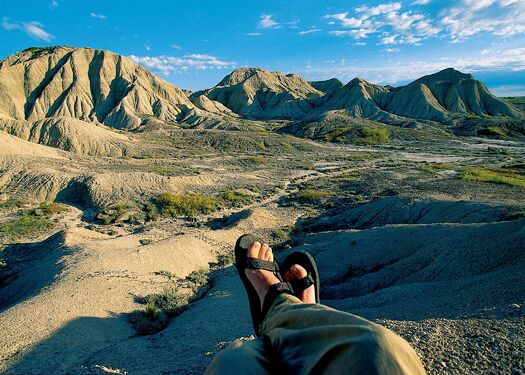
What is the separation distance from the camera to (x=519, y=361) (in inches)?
106

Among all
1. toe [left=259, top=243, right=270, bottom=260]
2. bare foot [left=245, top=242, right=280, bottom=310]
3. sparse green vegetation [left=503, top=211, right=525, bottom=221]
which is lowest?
sparse green vegetation [left=503, top=211, right=525, bottom=221]

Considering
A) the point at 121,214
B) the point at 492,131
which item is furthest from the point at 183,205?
the point at 492,131

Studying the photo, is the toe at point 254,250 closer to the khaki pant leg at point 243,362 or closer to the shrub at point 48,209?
the khaki pant leg at point 243,362

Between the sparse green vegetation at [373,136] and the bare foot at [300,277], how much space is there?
176 ft

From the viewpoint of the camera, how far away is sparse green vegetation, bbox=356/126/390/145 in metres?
55.2

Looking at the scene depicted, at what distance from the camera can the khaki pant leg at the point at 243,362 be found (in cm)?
172

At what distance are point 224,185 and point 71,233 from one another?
504 inches

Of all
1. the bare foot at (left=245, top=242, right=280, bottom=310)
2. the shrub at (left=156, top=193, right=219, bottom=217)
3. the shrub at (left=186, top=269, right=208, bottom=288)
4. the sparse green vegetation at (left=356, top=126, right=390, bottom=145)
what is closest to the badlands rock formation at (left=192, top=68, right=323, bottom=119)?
the sparse green vegetation at (left=356, top=126, right=390, bottom=145)

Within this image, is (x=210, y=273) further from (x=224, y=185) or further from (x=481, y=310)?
(x=224, y=185)

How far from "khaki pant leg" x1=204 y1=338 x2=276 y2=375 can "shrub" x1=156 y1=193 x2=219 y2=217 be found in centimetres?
1733

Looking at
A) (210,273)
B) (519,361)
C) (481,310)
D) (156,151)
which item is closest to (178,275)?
(210,273)

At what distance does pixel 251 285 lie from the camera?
3621mm

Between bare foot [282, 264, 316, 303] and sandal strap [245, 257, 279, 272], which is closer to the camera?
→ bare foot [282, 264, 316, 303]

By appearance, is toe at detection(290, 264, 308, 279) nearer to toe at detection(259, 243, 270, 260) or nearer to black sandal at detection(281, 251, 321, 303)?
black sandal at detection(281, 251, 321, 303)
